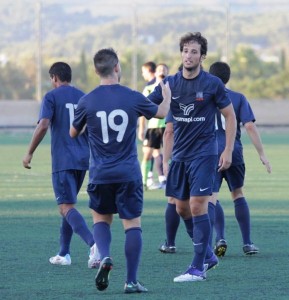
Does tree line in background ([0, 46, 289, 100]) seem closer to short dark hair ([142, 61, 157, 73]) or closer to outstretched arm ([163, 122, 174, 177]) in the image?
short dark hair ([142, 61, 157, 73])

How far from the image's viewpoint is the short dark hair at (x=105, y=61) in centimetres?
879

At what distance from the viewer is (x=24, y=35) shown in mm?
78500

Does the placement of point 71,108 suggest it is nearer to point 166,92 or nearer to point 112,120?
point 166,92

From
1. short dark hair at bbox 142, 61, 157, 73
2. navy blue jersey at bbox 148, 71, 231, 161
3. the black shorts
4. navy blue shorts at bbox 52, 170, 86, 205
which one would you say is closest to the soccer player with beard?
navy blue jersey at bbox 148, 71, 231, 161

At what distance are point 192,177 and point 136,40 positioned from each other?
125 feet

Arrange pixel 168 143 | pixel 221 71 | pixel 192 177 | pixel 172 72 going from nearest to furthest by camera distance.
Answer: pixel 192 177 → pixel 168 143 → pixel 221 71 → pixel 172 72

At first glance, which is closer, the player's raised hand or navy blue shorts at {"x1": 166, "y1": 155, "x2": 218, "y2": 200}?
the player's raised hand

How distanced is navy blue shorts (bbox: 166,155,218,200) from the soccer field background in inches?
29.3

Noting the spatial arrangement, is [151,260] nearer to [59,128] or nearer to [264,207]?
[59,128]

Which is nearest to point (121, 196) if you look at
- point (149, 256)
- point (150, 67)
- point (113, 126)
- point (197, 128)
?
point (113, 126)

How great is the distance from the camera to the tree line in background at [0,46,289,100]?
196 ft

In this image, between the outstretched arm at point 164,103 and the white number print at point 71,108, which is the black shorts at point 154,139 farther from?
the outstretched arm at point 164,103

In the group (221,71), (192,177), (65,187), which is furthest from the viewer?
(221,71)

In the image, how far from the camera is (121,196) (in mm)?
8984
